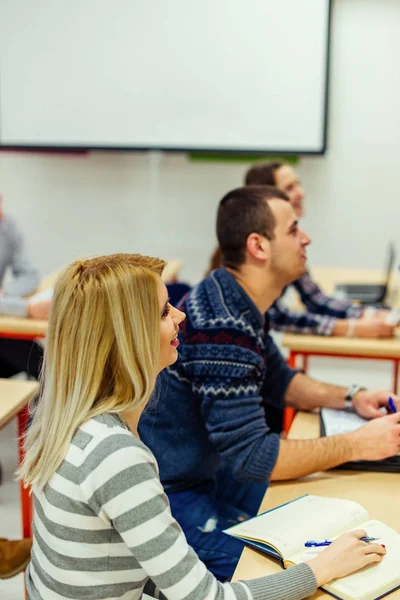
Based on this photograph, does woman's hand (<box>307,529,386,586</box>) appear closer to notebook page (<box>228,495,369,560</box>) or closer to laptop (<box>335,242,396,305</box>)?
notebook page (<box>228,495,369,560</box>)

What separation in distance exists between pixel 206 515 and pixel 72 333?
804 mm

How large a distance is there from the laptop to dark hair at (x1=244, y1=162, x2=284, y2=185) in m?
0.62

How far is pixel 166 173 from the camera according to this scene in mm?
4762

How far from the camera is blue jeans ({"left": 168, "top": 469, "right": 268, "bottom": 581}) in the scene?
1.73m

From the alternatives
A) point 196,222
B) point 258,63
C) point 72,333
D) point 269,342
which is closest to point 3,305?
point 269,342

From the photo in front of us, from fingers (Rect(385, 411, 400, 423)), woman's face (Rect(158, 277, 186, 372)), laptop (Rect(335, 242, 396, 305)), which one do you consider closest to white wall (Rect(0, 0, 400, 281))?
laptop (Rect(335, 242, 396, 305))

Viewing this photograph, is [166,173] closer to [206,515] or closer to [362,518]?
[206,515]

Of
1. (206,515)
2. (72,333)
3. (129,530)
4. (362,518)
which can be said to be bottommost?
(206,515)

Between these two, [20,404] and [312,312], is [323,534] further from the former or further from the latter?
[312,312]

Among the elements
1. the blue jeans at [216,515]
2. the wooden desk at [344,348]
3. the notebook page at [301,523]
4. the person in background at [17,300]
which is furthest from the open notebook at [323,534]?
the person in background at [17,300]

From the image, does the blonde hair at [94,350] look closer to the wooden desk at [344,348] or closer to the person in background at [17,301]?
the person in background at [17,301]

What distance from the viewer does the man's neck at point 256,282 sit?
195 cm

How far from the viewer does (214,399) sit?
1684 millimetres

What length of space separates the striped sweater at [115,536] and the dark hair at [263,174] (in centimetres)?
224
